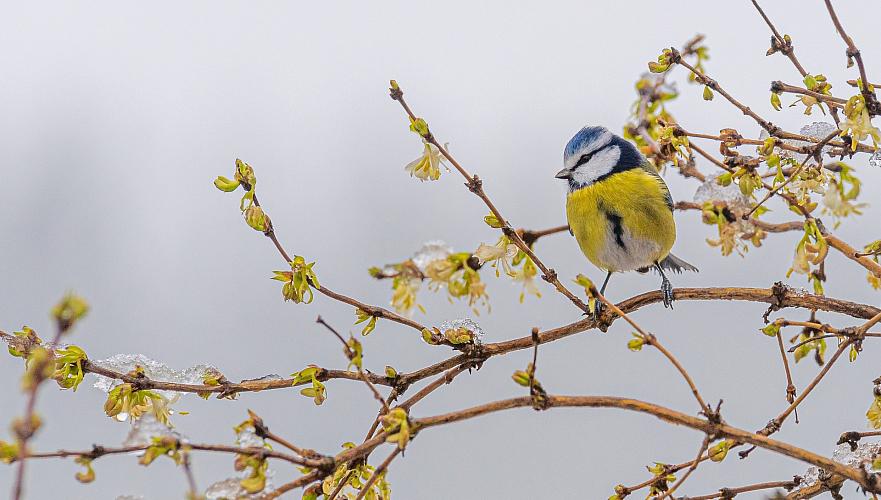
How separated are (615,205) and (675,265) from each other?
6.1 inches

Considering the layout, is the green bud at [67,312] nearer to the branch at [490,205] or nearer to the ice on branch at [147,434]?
the ice on branch at [147,434]

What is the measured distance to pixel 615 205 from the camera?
0.85 meters

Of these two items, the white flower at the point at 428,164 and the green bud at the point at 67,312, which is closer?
the green bud at the point at 67,312

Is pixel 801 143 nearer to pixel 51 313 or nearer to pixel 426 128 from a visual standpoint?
pixel 426 128

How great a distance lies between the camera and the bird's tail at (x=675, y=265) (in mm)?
947

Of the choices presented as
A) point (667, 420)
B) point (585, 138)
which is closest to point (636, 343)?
point (667, 420)

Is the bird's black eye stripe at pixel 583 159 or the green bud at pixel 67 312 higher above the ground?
the bird's black eye stripe at pixel 583 159

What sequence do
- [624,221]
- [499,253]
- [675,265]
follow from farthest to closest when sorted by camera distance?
1. [675,265]
2. [624,221]
3. [499,253]

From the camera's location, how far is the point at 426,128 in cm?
54

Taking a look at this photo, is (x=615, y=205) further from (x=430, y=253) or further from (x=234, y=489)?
(x=234, y=489)

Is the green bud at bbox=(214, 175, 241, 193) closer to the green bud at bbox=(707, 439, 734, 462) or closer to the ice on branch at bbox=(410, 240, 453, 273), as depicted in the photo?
the ice on branch at bbox=(410, 240, 453, 273)

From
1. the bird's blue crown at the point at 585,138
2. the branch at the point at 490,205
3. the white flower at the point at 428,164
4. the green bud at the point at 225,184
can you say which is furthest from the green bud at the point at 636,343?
the bird's blue crown at the point at 585,138

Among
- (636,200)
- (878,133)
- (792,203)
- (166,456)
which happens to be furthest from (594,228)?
(166,456)

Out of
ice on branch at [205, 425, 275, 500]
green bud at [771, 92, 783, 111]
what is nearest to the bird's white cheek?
green bud at [771, 92, 783, 111]
